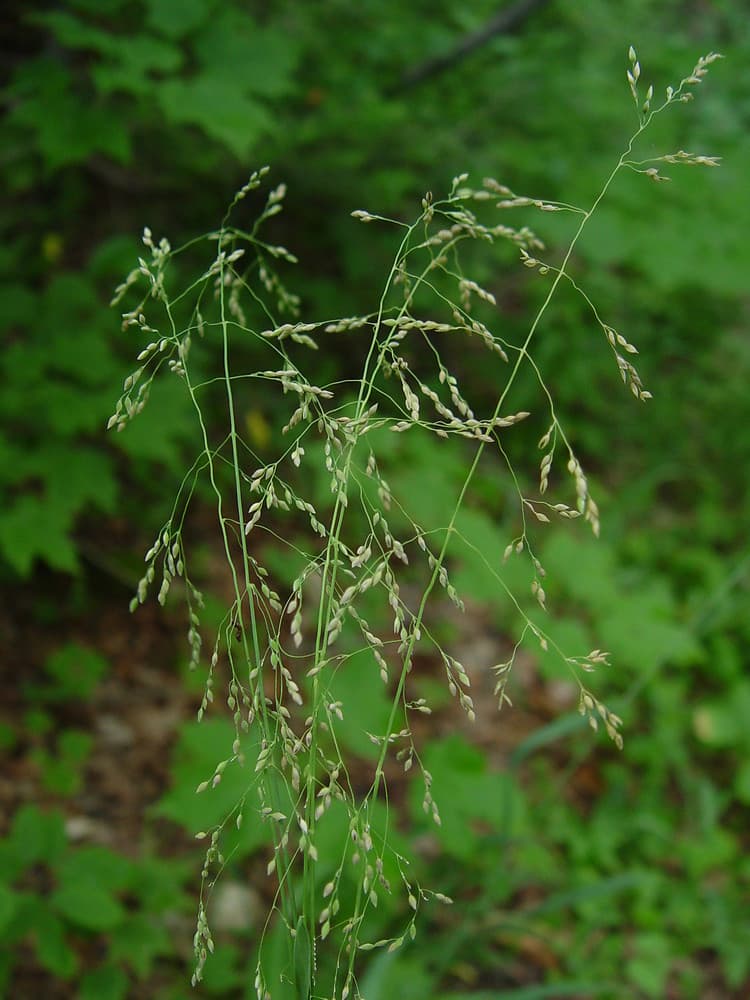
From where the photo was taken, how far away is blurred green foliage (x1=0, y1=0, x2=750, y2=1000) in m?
2.29

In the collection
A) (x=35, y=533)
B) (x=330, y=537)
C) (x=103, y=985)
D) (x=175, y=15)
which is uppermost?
(x=330, y=537)

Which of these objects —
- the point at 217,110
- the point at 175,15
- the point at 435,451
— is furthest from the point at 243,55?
the point at 435,451

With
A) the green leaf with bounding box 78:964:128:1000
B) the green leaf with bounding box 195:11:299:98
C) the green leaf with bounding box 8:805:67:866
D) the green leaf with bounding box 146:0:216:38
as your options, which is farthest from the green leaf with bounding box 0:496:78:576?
the green leaf with bounding box 146:0:216:38

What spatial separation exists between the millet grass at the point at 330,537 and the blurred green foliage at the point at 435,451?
0.51 ft

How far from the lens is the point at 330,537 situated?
2.86ft

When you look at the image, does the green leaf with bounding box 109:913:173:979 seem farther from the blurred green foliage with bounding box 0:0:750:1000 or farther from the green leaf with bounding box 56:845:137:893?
the green leaf with bounding box 56:845:137:893

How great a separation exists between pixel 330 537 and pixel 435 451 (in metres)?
2.40

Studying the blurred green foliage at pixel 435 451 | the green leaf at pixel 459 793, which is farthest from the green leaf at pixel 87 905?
the green leaf at pixel 459 793

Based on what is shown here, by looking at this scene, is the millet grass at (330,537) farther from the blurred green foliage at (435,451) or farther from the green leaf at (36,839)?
the green leaf at (36,839)

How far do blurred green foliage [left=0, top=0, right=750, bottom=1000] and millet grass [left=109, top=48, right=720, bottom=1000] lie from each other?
6.1 inches

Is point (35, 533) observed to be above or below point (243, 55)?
below

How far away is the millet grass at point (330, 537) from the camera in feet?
2.87

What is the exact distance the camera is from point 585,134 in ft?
11.7

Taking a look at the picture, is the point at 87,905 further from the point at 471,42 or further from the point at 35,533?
the point at 471,42
